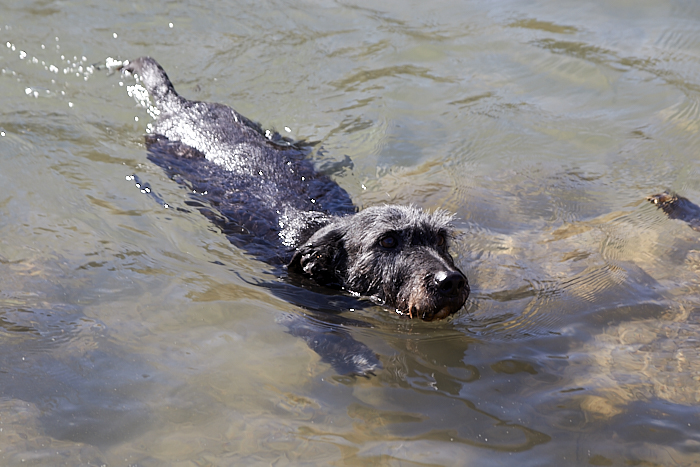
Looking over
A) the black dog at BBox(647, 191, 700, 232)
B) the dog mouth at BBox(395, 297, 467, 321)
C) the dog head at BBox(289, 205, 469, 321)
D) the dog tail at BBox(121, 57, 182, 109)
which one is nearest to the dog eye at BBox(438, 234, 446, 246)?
the dog head at BBox(289, 205, 469, 321)

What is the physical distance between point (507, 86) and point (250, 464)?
6.66 m

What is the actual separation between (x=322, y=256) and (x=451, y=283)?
50.4 inches

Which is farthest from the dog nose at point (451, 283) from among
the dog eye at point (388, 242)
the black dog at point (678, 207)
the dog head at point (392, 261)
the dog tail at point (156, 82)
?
the dog tail at point (156, 82)

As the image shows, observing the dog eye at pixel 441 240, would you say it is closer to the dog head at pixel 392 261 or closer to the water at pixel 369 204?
the dog head at pixel 392 261

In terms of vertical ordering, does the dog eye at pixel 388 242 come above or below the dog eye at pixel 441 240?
above

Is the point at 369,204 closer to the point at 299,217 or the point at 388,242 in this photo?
the point at 299,217

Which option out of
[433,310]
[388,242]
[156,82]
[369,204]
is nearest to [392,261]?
[388,242]

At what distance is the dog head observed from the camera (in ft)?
14.5

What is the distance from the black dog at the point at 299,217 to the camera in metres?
4.71

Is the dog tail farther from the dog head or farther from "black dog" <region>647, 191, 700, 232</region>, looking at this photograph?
"black dog" <region>647, 191, 700, 232</region>

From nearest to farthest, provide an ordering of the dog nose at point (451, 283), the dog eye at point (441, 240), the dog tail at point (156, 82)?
the dog nose at point (451, 283), the dog eye at point (441, 240), the dog tail at point (156, 82)

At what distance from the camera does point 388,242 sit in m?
4.91

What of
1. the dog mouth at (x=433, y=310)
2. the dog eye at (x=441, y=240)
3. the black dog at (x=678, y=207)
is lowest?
the dog mouth at (x=433, y=310)

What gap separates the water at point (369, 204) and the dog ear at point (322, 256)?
0.90 ft
